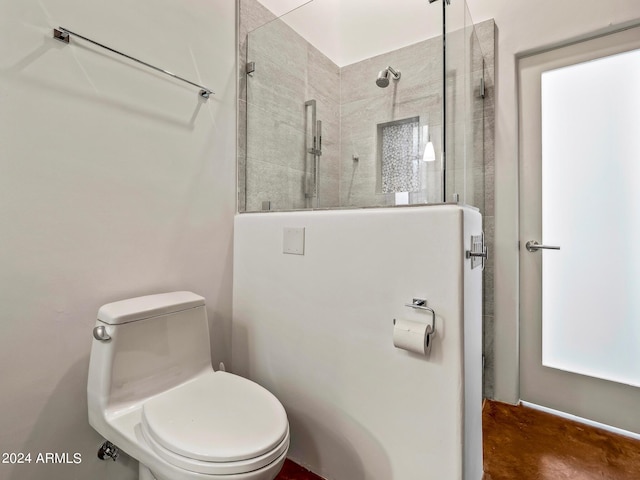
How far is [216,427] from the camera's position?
3.00 feet

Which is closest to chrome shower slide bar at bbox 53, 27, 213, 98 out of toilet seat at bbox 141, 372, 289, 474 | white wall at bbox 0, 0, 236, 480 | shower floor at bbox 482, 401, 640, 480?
white wall at bbox 0, 0, 236, 480

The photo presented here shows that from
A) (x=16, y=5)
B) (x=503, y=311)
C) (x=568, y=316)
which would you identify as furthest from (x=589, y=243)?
(x=16, y=5)

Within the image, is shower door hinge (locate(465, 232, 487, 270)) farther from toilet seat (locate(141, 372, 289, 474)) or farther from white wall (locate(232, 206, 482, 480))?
toilet seat (locate(141, 372, 289, 474))

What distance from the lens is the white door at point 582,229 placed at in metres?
1.56

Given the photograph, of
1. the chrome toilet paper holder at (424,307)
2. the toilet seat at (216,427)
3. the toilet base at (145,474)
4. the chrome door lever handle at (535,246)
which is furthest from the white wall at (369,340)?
the chrome door lever handle at (535,246)

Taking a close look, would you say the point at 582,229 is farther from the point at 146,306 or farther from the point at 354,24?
the point at 146,306

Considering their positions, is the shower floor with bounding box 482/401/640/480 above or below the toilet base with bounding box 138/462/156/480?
below

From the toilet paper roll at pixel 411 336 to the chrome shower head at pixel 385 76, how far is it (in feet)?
4.94

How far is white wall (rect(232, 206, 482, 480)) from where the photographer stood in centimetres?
100

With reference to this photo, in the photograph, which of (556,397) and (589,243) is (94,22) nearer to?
(589,243)

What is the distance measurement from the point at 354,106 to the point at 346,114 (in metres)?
0.07

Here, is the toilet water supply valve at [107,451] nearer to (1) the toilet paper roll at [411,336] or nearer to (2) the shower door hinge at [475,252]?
→ (1) the toilet paper roll at [411,336]

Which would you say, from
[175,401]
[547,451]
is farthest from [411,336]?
[547,451]

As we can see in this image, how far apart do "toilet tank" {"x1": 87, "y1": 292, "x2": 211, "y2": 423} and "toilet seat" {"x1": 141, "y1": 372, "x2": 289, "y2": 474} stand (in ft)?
0.24
